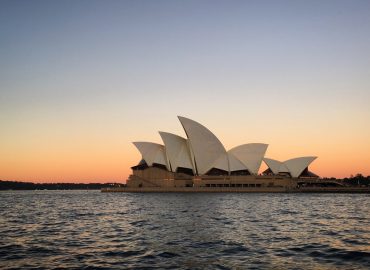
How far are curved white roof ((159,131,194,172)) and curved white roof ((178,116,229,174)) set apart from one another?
127 inches

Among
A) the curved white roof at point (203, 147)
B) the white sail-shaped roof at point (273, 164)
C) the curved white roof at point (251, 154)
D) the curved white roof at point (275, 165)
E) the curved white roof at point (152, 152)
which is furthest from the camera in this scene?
the white sail-shaped roof at point (273, 164)

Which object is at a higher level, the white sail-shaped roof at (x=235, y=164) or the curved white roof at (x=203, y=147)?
the curved white roof at (x=203, y=147)

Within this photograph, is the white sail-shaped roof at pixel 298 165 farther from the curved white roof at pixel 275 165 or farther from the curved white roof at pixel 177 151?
the curved white roof at pixel 177 151

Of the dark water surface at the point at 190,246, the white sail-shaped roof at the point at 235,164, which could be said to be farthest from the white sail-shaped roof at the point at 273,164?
the dark water surface at the point at 190,246

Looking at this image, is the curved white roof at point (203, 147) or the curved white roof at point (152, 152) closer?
the curved white roof at point (203, 147)

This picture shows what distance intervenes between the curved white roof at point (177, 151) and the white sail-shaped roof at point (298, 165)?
30954 mm

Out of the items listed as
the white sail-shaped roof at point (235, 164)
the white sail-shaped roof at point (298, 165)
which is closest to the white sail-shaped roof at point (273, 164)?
the white sail-shaped roof at point (298, 165)

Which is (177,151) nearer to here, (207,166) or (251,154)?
(207,166)

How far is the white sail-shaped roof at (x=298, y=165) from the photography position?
4392 inches

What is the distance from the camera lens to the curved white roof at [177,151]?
332 feet

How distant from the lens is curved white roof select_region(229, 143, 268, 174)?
350ft

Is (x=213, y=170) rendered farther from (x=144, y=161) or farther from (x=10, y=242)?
(x=10, y=242)

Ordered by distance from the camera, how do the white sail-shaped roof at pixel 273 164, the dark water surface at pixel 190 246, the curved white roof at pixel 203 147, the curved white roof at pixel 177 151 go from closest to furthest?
the dark water surface at pixel 190 246, the curved white roof at pixel 203 147, the curved white roof at pixel 177 151, the white sail-shaped roof at pixel 273 164

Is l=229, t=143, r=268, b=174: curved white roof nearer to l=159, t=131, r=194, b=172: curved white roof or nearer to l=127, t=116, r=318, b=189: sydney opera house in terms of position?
l=127, t=116, r=318, b=189: sydney opera house
